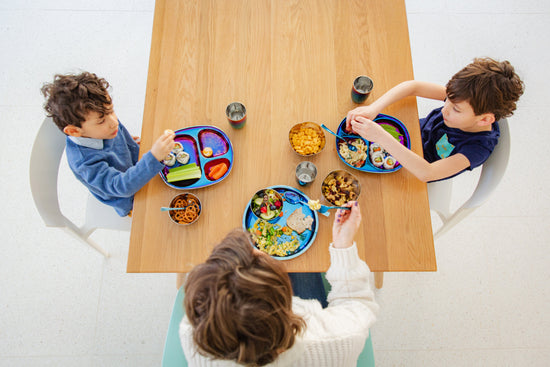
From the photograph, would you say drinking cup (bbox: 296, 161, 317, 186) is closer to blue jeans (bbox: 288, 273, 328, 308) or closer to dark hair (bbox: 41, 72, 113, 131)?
blue jeans (bbox: 288, 273, 328, 308)

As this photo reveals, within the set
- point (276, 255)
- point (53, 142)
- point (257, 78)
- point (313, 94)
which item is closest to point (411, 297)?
point (276, 255)

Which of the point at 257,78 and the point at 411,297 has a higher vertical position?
the point at 257,78

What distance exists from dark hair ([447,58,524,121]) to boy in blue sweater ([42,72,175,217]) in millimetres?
1027

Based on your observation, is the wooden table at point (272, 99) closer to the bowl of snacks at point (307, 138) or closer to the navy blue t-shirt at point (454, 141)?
the bowl of snacks at point (307, 138)

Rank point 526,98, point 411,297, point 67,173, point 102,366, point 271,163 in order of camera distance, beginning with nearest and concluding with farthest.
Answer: point 271,163 < point 102,366 < point 411,297 < point 67,173 < point 526,98

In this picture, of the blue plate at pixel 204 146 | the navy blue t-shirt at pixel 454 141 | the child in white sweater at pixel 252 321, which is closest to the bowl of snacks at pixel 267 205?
the blue plate at pixel 204 146

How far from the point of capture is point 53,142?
1.21 m

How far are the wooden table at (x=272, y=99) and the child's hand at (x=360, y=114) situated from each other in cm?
6

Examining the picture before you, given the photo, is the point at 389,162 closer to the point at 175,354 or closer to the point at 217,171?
the point at 217,171

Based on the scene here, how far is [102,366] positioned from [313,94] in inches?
65.0

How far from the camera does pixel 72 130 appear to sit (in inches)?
44.1

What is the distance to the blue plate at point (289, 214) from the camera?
103 cm

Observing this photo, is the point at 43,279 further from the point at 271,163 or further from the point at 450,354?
the point at 450,354

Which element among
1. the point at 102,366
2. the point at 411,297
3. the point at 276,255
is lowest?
the point at 102,366
